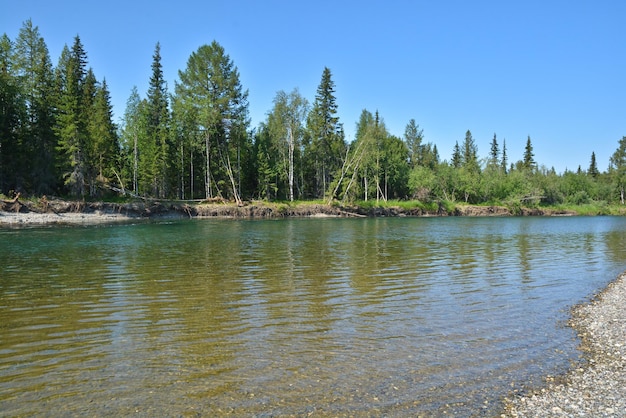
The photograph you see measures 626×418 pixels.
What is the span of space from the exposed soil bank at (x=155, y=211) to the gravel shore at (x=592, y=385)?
48.5 m

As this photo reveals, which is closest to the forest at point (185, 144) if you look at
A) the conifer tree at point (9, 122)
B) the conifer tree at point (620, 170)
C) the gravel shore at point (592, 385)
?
the conifer tree at point (9, 122)

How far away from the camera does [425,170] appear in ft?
285

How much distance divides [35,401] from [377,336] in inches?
248

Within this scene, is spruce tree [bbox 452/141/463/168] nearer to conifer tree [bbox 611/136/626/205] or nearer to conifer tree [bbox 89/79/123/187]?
conifer tree [bbox 611/136/626/205]

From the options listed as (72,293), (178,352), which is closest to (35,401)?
(178,352)

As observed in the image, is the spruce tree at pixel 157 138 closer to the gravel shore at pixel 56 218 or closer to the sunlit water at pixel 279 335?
the gravel shore at pixel 56 218

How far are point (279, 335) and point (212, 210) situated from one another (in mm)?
51612

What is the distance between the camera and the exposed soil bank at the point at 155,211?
4447 cm

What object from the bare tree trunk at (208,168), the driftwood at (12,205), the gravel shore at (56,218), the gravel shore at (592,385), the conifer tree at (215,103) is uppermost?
the conifer tree at (215,103)

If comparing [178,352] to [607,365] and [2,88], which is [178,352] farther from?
[2,88]

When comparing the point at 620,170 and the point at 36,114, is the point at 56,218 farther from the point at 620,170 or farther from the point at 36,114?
the point at 620,170

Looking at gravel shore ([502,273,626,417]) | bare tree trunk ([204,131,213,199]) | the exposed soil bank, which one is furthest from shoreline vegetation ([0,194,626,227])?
gravel shore ([502,273,626,417])

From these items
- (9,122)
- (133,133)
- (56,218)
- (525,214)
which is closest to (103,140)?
(133,133)

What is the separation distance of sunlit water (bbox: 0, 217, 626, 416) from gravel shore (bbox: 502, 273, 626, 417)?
344 mm
